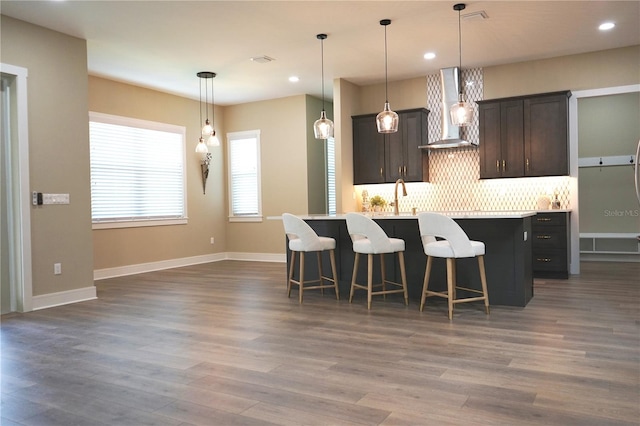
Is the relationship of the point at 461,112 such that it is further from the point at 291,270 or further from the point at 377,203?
the point at 377,203

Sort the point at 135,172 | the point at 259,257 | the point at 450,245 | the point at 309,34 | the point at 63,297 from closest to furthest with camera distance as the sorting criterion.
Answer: the point at 450,245 → the point at 63,297 → the point at 309,34 → the point at 135,172 → the point at 259,257

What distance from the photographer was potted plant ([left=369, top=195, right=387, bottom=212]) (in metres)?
7.35

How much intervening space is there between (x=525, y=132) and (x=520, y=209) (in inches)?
43.1

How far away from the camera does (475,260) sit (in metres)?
4.75

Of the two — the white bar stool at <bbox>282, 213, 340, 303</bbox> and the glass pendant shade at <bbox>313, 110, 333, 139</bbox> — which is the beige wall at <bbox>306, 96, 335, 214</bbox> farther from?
the white bar stool at <bbox>282, 213, 340, 303</bbox>

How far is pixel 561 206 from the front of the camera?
6598 millimetres

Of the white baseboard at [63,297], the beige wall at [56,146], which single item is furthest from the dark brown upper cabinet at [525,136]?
the white baseboard at [63,297]

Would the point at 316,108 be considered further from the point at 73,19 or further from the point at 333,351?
the point at 333,351

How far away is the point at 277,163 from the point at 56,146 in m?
4.15

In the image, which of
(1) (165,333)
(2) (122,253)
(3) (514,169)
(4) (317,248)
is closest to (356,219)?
(4) (317,248)

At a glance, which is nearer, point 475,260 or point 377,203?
point 475,260

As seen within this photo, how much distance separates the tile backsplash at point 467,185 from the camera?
6.77 metres

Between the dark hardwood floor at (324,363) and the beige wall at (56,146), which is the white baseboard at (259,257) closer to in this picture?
the dark hardwood floor at (324,363)

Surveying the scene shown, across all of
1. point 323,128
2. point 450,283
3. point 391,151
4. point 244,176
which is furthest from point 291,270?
point 244,176
